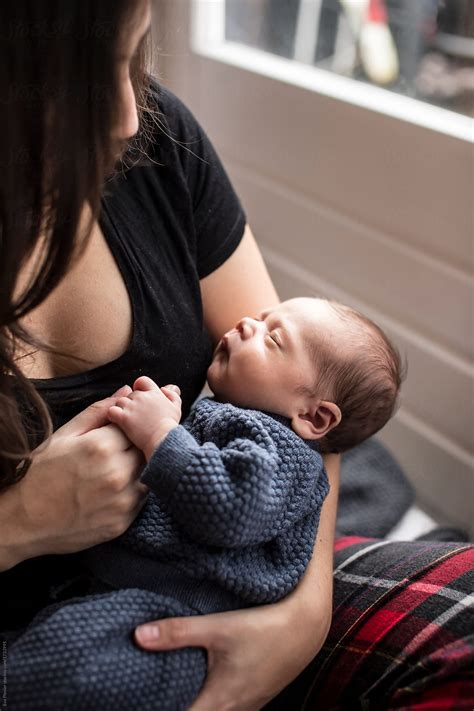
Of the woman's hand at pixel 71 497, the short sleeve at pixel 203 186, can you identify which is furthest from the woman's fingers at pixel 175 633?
the short sleeve at pixel 203 186

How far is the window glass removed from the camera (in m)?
1.40

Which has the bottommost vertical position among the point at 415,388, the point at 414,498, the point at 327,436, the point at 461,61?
the point at 414,498

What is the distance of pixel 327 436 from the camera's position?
1.08 meters

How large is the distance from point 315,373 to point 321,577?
0.88ft

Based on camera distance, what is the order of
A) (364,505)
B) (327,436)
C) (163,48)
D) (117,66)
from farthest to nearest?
(163,48) < (364,505) < (327,436) < (117,66)

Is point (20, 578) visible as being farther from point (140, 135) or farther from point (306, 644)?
point (140, 135)

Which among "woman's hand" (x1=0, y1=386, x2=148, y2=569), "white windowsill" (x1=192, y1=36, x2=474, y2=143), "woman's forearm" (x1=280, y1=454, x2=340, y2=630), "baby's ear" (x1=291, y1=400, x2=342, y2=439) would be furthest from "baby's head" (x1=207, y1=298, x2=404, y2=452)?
"white windowsill" (x1=192, y1=36, x2=474, y2=143)

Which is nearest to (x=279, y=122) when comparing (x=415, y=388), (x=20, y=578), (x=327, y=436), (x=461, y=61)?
(x=461, y=61)

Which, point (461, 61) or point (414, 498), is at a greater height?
point (461, 61)

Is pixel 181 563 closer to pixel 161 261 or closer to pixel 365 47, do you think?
pixel 161 261

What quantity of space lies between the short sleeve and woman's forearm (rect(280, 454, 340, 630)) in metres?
0.36

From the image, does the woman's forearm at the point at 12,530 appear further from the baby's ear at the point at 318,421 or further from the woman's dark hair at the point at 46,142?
the baby's ear at the point at 318,421

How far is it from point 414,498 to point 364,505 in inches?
4.7

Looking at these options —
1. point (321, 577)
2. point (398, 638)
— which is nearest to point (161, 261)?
point (321, 577)
